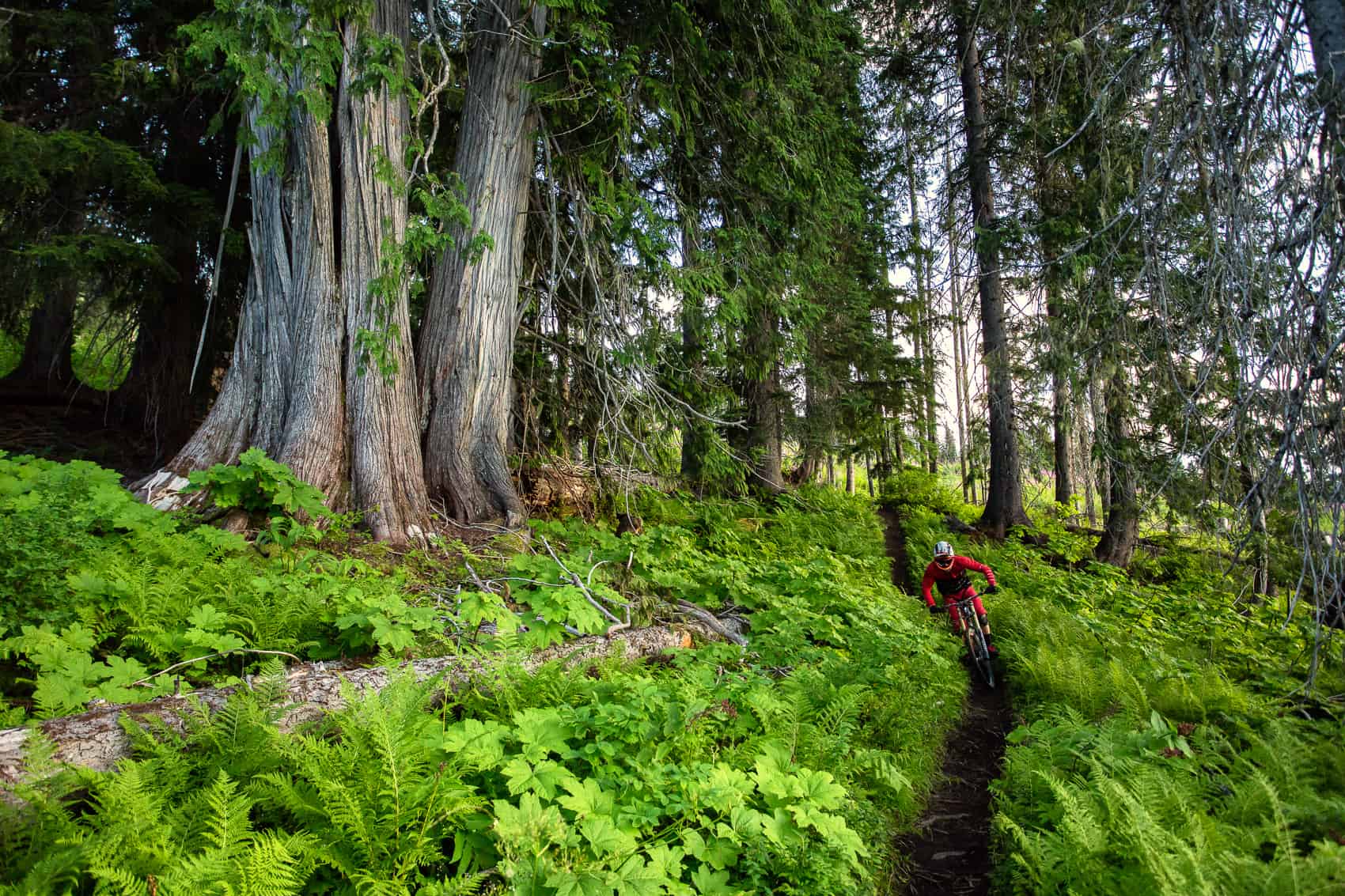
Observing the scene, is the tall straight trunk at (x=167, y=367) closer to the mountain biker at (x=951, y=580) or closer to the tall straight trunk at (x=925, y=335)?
the mountain biker at (x=951, y=580)

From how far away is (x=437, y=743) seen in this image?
2.65 m

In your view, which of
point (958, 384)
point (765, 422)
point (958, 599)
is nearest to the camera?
point (958, 599)

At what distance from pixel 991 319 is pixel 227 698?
14074mm

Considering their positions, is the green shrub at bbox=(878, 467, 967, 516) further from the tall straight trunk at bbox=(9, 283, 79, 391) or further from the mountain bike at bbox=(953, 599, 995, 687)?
the tall straight trunk at bbox=(9, 283, 79, 391)

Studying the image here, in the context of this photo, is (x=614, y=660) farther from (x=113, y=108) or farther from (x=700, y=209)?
(x=113, y=108)

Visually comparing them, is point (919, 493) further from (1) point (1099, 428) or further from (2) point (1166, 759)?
(2) point (1166, 759)

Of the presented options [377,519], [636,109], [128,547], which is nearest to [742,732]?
[377,519]

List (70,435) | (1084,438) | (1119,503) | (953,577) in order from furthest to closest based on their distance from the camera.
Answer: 1. (1119,503)
2. (1084,438)
3. (70,435)
4. (953,577)

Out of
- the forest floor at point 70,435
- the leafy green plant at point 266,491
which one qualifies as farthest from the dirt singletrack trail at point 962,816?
the forest floor at point 70,435

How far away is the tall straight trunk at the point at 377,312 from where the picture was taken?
18.5 feet

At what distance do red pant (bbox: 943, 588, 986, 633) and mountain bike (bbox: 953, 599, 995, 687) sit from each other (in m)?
0.02

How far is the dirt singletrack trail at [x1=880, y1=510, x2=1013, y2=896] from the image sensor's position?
3.55 metres

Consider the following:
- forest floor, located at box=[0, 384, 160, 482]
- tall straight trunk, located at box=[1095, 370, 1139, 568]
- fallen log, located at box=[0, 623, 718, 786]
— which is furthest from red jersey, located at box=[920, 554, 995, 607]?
forest floor, located at box=[0, 384, 160, 482]

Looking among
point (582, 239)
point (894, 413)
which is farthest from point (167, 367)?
point (894, 413)
